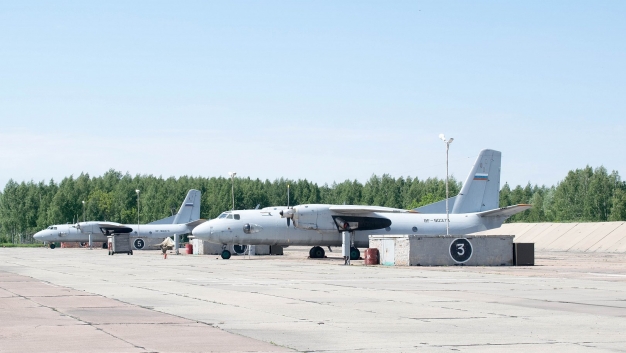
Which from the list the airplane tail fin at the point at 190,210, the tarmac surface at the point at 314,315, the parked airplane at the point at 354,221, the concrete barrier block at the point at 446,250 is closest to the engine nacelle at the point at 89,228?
the airplane tail fin at the point at 190,210

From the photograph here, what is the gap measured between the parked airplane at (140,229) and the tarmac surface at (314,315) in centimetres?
6779

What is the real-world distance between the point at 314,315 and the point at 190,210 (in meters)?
82.8

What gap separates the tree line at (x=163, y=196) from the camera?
173 m

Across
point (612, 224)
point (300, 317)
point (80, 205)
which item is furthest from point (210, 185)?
point (300, 317)

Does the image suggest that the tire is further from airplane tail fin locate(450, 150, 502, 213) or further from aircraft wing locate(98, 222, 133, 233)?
aircraft wing locate(98, 222, 133, 233)

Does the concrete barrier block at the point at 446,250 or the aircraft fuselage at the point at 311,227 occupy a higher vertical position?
the aircraft fuselage at the point at 311,227

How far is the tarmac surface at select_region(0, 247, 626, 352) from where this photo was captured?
13.0 m

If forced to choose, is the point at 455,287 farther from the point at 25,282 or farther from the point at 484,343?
the point at 25,282

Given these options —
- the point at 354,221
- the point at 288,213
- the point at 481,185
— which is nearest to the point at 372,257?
the point at 288,213

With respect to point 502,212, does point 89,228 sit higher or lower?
lower

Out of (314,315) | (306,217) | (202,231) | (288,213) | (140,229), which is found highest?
(288,213)

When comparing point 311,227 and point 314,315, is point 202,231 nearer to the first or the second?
point 311,227

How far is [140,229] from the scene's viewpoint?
9731 centimetres

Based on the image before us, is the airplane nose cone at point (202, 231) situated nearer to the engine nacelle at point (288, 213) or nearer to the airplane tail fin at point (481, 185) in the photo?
the engine nacelle at point (288, 213)
